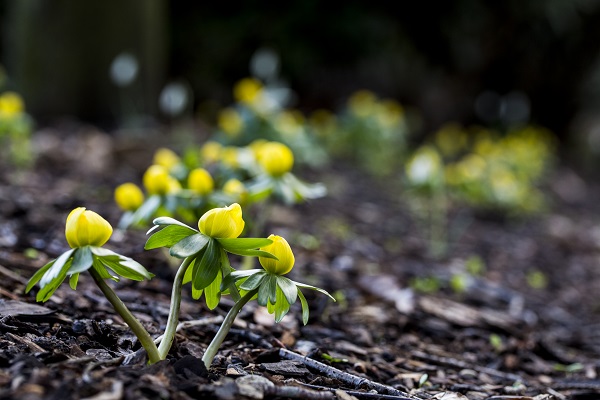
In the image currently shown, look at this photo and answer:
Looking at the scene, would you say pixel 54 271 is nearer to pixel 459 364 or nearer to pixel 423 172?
pixel 459 364

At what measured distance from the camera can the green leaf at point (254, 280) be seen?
125cm

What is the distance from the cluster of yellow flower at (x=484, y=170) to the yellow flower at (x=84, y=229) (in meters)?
1.99

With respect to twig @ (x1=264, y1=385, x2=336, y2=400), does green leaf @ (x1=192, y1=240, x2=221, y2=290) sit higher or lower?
higher

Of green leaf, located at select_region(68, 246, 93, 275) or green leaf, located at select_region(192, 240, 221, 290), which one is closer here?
green leaf, located at select_region(68, 246, 93, 275)

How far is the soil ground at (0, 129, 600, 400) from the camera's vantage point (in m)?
1.26

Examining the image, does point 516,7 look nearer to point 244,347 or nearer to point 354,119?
point 354,119

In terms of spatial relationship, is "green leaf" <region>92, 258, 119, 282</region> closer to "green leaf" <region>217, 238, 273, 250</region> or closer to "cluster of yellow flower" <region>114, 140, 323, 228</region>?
"green leaf" <region>217, 238, 273, 250</region>

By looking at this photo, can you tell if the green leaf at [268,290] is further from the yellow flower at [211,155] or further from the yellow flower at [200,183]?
the yellow flower at [211,155]

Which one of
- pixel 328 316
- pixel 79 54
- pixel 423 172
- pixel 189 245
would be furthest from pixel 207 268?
pixel 79 54

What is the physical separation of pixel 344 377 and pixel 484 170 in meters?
3.57

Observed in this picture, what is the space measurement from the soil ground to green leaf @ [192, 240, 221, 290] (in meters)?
0.15

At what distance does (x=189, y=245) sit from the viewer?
1.26 metres

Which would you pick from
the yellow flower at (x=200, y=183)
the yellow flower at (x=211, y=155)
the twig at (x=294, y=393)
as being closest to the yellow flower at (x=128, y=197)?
the yellow flower at (x=200, y=183)

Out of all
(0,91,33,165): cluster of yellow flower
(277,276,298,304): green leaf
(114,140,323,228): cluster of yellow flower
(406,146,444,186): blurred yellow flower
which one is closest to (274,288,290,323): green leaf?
(277,276,298,304): green leaf
